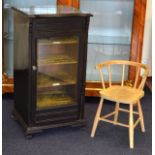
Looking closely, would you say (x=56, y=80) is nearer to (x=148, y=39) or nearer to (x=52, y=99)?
(x=52, y=99)

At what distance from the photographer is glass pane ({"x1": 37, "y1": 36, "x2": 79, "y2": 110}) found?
8.54 ft

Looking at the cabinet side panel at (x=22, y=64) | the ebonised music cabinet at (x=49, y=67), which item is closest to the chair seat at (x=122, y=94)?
the ebonised music cabinet at (x=49, y=67)

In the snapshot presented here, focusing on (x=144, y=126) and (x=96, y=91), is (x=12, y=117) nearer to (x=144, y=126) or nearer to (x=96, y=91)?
(x=96, y=91)

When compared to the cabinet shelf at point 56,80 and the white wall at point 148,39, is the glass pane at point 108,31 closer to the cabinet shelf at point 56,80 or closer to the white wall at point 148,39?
the white wall at point 148,39

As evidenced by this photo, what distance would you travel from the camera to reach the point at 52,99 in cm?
275

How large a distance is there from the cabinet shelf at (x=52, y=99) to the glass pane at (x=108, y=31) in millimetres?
670

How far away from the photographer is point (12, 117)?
294 cm

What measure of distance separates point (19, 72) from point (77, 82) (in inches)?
19.2

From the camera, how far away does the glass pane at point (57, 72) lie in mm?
2602

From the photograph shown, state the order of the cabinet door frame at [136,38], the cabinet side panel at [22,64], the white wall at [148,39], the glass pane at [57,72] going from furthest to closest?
the white wall at [148,39] → the cabinet door frame at [136,38] → the glass pane at [57,72] → the cabinet side panel at [22,64]

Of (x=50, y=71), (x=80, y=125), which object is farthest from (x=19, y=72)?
(x=80, y=125)

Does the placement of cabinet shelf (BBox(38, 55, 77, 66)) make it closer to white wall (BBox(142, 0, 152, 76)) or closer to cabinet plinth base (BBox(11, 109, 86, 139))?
cabinet plinth base (BBox(11, 109, 86, 139))

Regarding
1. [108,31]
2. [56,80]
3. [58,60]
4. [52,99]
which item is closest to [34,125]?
[52,99]

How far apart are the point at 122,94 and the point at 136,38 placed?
85 cm
